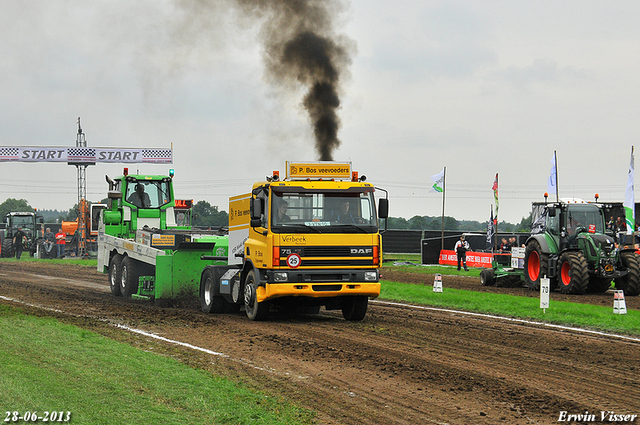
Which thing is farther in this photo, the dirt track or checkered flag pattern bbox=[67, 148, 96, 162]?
checkered flag pattern bbox=[67, 148, 96, 162]

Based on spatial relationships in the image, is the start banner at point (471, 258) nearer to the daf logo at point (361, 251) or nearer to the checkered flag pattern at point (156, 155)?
the daf logo at point (361, 251)

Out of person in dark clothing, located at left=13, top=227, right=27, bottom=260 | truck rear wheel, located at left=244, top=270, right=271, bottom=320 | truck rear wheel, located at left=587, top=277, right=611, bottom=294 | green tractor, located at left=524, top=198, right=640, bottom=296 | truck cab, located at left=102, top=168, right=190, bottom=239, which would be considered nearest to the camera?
truck rear wheel, located at left=244, top=270, right=271, bottom=320

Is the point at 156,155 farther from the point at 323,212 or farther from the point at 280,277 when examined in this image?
the point at 280,277

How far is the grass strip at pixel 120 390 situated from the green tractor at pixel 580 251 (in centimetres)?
1516

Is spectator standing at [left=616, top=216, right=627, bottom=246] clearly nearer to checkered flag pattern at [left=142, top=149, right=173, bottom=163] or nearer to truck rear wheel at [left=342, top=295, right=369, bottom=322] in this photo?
truck rear wheel at [left=342, top=295, right=369, bottom=322]

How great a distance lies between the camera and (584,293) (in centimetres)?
2108

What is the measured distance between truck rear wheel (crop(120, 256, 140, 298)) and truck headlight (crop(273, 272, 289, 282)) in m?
6.72

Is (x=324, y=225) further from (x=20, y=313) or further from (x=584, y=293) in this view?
(x=584, y=293)

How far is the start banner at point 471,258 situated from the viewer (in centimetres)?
3643

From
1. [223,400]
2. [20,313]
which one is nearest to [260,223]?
[20,313]

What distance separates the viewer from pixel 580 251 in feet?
69.5

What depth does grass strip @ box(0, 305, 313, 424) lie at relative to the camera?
630cm

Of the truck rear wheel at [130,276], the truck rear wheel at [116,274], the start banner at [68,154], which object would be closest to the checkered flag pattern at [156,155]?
the start banner at [68,154]

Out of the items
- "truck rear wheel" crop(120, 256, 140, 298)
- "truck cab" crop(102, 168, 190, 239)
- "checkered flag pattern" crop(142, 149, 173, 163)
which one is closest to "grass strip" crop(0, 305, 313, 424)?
"truck rear wheel" crop(120, 256, 140, 298)
